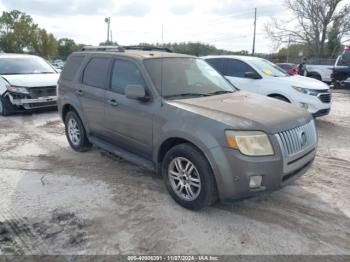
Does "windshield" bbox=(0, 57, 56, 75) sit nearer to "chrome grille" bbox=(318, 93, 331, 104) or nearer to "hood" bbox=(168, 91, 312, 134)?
"hood" bbox=(168, 91, 312, 134)

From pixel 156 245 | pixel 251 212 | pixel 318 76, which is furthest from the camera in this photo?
pixel 318 76

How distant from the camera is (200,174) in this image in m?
3.51

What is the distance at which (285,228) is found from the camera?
343 cm

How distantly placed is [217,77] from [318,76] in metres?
15.9

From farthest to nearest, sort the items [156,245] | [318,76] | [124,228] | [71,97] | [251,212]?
1. [318,76]
2. [71,97]
3. [251,212]
4. [124,228]
5. [156,245]

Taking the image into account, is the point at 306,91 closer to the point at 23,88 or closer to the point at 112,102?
the point at 112,102

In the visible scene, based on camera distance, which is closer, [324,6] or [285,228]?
[285,228]

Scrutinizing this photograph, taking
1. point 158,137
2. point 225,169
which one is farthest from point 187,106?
point 225,169

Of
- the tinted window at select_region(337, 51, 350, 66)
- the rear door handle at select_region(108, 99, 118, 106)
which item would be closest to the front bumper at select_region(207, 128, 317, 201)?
the rear door handle at select_region(108, 99, 118, 106)

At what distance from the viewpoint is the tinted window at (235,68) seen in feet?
27.1

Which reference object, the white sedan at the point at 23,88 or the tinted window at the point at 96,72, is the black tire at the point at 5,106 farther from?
the tinted window at the point at 96,72

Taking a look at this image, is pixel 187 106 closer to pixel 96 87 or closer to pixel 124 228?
pixel 124 228

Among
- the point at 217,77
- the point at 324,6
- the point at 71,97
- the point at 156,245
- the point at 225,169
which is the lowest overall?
the point at 156,245

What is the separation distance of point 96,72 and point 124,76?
0.80 m
